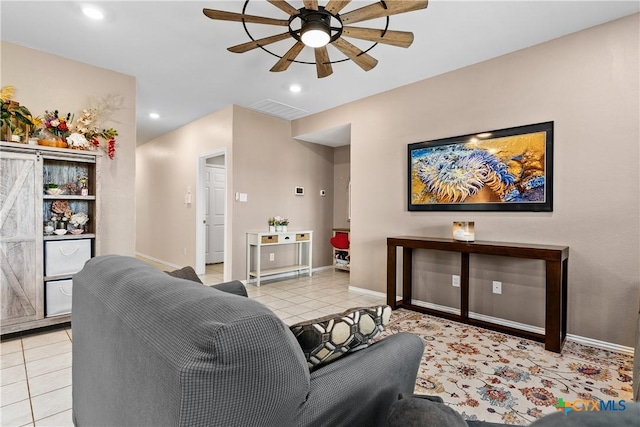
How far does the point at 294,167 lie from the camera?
5.65 m

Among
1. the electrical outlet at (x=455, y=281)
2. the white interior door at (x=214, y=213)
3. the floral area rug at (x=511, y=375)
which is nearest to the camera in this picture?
the floral area rug at (x=511, y=375)

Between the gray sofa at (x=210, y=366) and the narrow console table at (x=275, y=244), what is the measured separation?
11.8ft

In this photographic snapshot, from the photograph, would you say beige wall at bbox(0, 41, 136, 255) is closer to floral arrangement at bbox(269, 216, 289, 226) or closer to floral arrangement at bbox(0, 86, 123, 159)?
floral arrangement at bbox(0, 86, 123, 159)

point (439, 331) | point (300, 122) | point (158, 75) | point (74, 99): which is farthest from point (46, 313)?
point (300, 122)

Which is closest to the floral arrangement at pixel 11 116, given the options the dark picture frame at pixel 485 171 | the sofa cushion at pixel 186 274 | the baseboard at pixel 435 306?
the sofa cushion at pixel 186 274

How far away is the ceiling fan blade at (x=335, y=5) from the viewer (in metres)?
1.96

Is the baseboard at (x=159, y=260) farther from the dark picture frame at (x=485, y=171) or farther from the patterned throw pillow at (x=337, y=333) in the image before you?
the patterned throw pillow at (x=337, y=333)

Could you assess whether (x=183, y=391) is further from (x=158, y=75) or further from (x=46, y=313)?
(x=158, y=75)

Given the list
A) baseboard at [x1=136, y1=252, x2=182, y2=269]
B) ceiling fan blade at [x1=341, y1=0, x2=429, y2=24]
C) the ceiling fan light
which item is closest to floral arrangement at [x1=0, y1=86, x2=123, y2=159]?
the ceiling fan light

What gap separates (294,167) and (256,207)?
1087 mm

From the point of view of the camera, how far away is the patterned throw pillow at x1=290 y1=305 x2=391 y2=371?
0.94 m

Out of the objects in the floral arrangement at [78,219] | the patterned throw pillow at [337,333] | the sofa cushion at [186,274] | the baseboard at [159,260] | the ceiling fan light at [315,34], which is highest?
the ceiling fan light at [315,34]

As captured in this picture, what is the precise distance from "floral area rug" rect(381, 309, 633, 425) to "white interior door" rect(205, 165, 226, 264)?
5.17 meters

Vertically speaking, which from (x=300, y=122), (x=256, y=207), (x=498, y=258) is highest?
(x=300, y=122)
